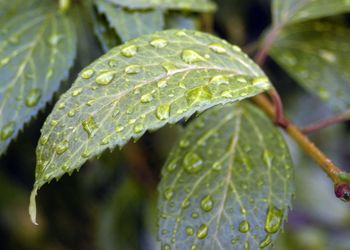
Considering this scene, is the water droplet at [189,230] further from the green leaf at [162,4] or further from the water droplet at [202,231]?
the green leaf at [162,4]

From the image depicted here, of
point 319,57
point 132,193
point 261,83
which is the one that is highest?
point 261,83

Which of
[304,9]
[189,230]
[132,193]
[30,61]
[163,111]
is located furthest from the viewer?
[132,193]

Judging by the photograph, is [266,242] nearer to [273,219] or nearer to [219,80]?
[273,219]

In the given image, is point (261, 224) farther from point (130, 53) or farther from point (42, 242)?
point (42, 242)

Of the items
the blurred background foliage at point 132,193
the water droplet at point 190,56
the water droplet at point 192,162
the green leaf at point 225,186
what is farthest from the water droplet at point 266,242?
the blurred background foliage at point 132,193

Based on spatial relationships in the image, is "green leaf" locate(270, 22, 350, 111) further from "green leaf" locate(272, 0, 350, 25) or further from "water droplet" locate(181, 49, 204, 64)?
"water droplet" locate(181, 49, 204, 64)

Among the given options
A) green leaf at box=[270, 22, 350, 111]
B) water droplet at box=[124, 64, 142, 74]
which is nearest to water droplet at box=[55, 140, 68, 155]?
water droplet at box=[124, 64, 142, 74]

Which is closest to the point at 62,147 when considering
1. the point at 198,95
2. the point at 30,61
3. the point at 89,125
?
the point at 89,125

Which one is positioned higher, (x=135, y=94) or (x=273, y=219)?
(x=135, y=94)

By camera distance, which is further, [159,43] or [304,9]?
[304,9]
